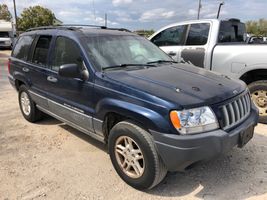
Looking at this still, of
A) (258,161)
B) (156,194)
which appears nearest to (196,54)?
(258,161)

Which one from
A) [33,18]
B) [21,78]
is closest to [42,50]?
[21,78]

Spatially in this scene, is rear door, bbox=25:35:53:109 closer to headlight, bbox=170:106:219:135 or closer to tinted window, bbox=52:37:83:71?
tinted window, bbox=52:37:83:71

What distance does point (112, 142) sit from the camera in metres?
3.41

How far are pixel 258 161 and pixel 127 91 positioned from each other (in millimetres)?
2103

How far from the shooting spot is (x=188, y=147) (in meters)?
2.81

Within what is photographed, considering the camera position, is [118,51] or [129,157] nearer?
[129,157]

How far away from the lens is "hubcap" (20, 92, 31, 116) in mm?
5471

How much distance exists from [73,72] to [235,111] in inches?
76.5

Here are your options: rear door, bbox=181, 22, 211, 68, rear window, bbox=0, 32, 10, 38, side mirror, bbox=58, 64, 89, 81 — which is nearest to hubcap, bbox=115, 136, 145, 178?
side mirror, bbox=58, 64, 89, 81

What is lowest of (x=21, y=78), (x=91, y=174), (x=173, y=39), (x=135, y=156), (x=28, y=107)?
(x=91, y=174)

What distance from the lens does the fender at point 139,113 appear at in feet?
9.39

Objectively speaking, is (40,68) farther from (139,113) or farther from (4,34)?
(4,34)

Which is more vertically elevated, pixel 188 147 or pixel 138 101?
pixel 138 101

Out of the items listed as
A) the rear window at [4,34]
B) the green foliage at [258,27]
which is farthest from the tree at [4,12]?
the green foliage at [258,27]
